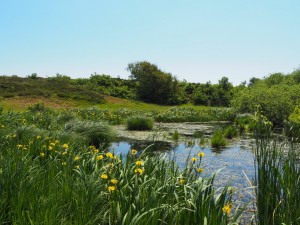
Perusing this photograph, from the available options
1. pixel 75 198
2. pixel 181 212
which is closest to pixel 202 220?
pixel 181 212

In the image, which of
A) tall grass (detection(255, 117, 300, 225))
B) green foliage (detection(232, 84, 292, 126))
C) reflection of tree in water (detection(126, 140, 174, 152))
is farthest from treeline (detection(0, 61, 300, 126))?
tall grass (detection(255, 117, 300, 225))

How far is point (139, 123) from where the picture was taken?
1817cm

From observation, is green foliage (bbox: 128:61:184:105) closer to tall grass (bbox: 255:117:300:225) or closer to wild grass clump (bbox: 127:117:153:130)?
wild grass clump (bbox: 127:117:153:130)

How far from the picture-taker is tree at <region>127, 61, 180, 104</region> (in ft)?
162

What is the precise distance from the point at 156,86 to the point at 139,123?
31.6m

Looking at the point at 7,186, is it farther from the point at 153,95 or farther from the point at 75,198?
the point at 153,95

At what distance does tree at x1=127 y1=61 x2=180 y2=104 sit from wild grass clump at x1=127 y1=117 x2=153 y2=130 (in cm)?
3062

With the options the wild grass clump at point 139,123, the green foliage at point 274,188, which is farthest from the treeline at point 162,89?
the green foliage at point 274,188

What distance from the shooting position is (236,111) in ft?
93.2

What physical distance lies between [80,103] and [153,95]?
14.6 meters

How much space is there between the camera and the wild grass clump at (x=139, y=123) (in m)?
18.2

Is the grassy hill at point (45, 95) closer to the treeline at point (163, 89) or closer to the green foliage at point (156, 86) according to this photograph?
the treeline at point (163, 89)

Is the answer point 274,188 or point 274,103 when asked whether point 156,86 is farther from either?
point 274,188

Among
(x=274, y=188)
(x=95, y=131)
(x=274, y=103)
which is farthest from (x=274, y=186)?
(x=274, y=103)
